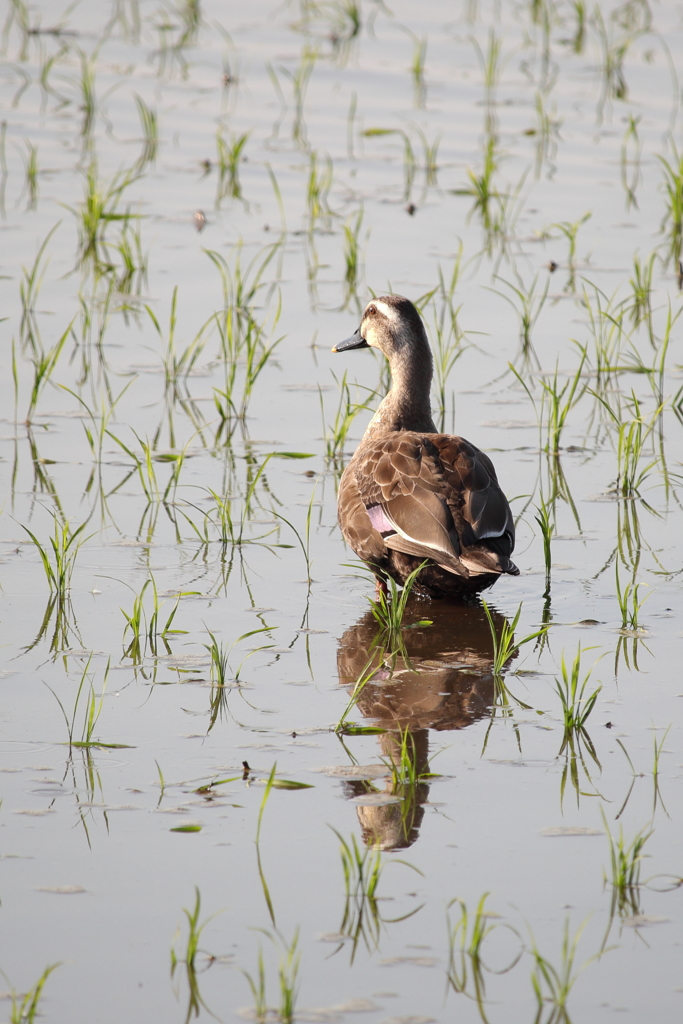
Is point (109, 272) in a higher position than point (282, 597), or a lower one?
higher

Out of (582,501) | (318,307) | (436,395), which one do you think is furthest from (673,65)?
(582,501)

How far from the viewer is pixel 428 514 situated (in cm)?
543

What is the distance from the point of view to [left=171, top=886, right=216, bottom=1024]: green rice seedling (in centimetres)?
326

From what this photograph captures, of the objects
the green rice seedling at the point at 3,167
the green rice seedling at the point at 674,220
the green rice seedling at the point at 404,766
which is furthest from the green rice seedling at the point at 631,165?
the green rice seedling at the point at 404,766

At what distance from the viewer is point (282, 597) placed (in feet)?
18.7

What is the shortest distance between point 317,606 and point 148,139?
7.50m

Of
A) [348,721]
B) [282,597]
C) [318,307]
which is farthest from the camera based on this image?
[318,307]

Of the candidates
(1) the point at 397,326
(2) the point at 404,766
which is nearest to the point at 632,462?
(1) the point at 397,326

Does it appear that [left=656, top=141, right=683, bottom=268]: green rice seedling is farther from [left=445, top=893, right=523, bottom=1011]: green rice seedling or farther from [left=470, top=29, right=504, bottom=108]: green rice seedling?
[left=445, top=893, right=523, bottom=1011]: green rice seedling

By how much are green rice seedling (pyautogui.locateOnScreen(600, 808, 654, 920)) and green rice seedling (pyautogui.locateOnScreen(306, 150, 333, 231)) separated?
23.4ft

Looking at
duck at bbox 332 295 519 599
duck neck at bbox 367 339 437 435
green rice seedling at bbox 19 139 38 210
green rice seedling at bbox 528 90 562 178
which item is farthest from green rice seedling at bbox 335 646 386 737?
green rice seedling at bbox 528 90 562 178

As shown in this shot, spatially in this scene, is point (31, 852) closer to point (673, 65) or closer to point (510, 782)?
point (510, 782)

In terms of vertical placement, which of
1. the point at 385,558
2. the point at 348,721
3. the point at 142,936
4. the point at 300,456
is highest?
the point at 300,456

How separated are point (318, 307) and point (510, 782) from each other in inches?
210
